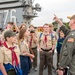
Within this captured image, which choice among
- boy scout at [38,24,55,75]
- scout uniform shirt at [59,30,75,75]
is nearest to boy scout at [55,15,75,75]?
scout uniform shirt at [59,30,75,75]

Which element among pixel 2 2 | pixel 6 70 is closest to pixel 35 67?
pixel 6 70

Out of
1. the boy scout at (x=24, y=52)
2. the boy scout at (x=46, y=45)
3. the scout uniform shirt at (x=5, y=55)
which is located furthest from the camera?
the boy scout at (x=46, y=45)

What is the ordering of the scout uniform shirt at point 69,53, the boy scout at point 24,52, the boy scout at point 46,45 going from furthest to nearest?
the boy scout at point 46,45, the boy scout at point 24,52, the scout uniform shirt at point 69,53

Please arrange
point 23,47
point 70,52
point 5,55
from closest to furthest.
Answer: point 70,52, point 5,55, point 23,47

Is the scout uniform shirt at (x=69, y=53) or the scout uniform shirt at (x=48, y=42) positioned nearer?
the scout uniform shirt at (x=69, y=53)

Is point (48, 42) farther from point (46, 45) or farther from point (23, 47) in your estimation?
point (23, 47)

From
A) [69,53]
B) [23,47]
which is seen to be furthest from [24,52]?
[69,53]

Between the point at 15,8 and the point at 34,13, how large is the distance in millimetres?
2641

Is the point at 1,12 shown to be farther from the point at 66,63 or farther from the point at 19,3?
the point at 66,63

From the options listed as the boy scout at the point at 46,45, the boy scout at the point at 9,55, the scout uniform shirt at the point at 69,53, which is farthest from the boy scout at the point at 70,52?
the boy scout at the point at 46,45

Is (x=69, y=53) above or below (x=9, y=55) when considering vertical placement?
above

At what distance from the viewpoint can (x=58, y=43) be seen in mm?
8484

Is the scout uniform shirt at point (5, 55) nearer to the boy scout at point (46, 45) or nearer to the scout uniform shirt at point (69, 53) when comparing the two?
the scout uniform shirt at point (69, 53)

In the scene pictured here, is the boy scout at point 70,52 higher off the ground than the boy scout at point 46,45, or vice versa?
the boy scout at point 70,52
